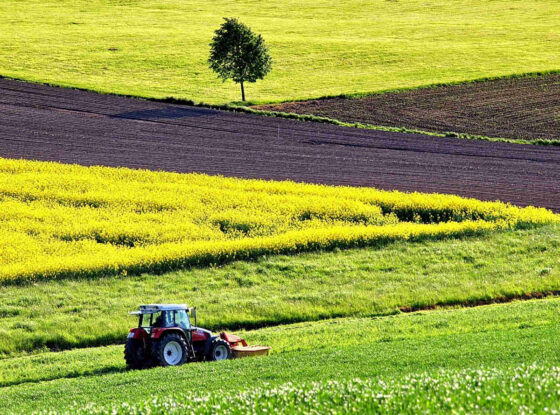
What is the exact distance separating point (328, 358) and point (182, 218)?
16.1 m

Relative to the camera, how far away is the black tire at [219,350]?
61.9 feet

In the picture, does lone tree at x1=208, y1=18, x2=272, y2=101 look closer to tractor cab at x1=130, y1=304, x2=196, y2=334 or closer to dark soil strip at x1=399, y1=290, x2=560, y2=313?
dark soil strip at x1=399, y1=290, x2=560, y2=313

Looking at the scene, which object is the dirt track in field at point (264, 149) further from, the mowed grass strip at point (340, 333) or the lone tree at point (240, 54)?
the mowed grass strip at point (340, 333)

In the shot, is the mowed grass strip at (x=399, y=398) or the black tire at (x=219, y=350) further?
the black tire at (x=219, y=350)

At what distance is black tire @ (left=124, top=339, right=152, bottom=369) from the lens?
60.3ft

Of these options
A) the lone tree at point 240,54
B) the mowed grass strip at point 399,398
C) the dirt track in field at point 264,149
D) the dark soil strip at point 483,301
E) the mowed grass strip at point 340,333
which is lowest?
the dark soil strip at point 483,301

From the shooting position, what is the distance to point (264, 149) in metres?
44.6

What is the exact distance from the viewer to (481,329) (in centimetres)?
2047

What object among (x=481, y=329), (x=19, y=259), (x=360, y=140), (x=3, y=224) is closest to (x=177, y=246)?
(x=19, y=259)

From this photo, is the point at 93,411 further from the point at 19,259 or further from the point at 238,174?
the point at 238,174

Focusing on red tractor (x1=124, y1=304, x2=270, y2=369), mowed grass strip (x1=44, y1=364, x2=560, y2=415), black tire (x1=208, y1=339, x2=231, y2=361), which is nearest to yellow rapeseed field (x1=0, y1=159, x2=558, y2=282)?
red tractor (x1=124, y1=304, x2=270, y2=369)

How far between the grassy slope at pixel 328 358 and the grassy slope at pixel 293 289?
4.62ft

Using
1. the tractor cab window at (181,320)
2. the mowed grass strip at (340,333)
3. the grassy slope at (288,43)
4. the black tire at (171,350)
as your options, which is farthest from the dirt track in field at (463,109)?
A: the black tire at (171,350)

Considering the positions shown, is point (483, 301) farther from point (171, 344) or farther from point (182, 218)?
point (182, 218)
